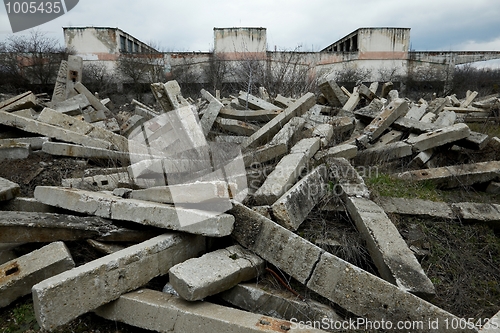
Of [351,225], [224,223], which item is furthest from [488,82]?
[224,223]

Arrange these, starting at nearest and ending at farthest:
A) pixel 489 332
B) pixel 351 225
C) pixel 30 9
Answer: pixel 489 332 < pixel 351 225 < pixel 30 9

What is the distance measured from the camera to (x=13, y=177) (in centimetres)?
494

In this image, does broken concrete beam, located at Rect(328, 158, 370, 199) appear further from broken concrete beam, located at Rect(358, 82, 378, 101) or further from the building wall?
the building wall

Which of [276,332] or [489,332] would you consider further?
[276,332]

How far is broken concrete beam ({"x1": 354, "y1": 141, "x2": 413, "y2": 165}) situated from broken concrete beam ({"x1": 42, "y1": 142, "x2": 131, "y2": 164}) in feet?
12.3

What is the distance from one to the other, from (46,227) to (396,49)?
21881 mm

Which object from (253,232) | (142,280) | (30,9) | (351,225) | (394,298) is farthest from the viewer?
(30,9)

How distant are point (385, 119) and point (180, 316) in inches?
190

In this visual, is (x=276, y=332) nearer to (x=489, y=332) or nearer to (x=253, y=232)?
(x=253, y=232)

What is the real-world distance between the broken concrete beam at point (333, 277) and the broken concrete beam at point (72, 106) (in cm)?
658

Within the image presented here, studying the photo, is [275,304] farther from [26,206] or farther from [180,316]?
[26,206]

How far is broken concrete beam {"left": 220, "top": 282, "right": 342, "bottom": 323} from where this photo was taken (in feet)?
8.79

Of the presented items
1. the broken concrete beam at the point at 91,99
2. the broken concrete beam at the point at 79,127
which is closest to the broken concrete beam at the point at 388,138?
the broken concrete beam at the point at 79,127

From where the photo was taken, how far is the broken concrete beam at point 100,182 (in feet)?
13.8
